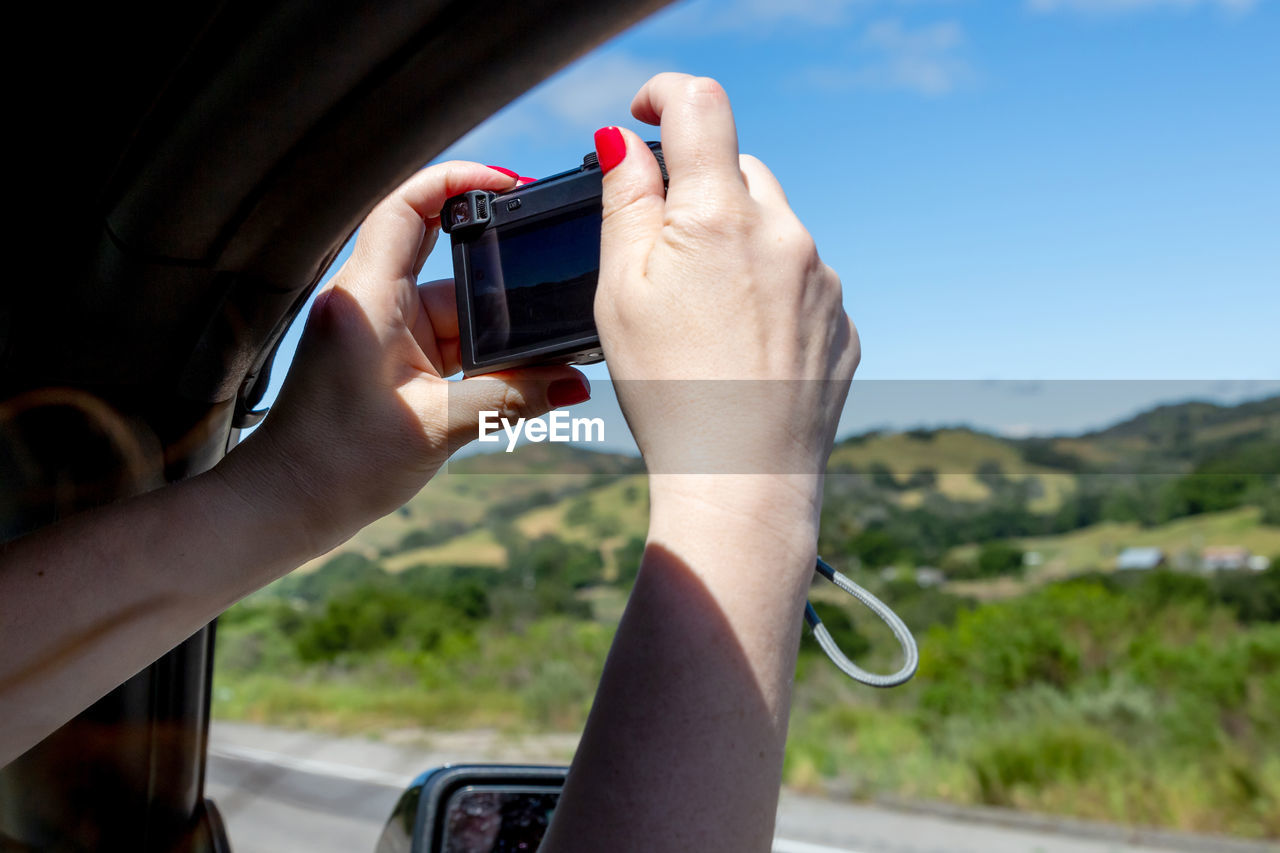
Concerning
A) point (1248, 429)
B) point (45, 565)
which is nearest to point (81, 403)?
point (45, 565)

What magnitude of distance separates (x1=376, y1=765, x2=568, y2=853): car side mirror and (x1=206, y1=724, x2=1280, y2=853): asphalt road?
6.03 metres

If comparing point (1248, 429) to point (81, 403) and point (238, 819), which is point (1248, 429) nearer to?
point (238, 819)

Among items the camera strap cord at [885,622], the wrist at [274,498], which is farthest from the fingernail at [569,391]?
the camera strap cord at [885,622]

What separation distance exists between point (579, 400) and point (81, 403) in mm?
616

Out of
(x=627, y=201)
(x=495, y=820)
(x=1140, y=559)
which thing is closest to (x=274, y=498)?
(x=627, y=201)

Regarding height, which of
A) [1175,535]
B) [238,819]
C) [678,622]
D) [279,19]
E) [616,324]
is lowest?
[238,819]

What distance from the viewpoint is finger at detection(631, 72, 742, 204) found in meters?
0.85

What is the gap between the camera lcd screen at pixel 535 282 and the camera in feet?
4.18

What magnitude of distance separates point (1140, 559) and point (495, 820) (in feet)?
59.3

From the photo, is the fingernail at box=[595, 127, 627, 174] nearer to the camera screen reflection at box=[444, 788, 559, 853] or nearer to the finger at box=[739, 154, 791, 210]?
the finger at box=[739, 154, 791, 210]

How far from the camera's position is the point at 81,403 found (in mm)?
1175

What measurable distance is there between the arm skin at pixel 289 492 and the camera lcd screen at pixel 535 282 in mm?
64

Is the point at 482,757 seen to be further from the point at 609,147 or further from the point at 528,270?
the point at 609,147

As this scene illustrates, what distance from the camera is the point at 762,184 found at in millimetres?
887
